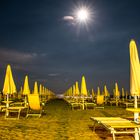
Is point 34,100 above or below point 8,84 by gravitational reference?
below

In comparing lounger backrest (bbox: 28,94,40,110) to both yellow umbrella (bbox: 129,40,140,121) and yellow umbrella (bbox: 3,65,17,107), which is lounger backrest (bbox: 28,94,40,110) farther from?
yellow umbrella (bbox: 129,40,140,121)

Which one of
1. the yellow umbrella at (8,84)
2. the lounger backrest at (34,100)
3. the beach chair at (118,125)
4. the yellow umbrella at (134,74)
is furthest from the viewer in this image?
the yellow umbrella at (8,84)

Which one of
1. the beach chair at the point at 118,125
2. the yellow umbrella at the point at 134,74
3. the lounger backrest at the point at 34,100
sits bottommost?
the beach chair at the point at 118,125

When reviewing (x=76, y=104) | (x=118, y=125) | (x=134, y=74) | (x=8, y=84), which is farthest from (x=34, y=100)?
(x=76, y=104)

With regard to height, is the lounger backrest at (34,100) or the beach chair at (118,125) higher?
the lounger backrest at (34,100)

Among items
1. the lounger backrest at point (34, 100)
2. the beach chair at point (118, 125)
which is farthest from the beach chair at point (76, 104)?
the beach chair at point (118, 125)

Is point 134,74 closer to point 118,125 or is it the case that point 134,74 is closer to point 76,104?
point 118,125

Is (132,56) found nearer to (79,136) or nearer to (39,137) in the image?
(79,136)

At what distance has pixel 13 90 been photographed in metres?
10.8

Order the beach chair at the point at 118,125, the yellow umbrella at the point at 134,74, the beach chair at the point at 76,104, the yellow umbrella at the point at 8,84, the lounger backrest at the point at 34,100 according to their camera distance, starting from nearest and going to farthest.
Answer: the beach chair at the point at 118,125
the yellow umbrella at the point at 134,74
the lounger backrest at the point at 34,100
the yellow umbrella at the point at 8,84
the beach chair at the point at 76,104

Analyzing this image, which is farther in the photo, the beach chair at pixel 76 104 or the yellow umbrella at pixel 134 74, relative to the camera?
the beach chair at pixel 76 104

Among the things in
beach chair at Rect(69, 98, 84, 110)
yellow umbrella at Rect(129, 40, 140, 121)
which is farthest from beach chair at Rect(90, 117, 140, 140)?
beach chair at Rect(69, 98, 84, 110)

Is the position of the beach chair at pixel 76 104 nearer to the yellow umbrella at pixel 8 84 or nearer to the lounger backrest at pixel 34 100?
the yellow umbrella at pixel 8 84

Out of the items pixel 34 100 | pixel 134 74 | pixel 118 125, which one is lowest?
pixel 118 125
